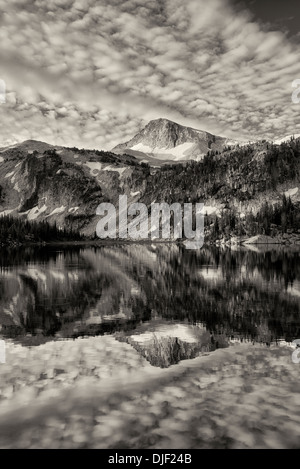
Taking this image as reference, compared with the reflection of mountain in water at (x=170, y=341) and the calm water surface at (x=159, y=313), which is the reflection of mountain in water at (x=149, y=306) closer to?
the calm water surface at (x=159, y=313)

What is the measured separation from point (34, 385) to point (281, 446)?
8.98 meters

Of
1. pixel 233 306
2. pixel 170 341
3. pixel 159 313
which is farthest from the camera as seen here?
pixel 233 306

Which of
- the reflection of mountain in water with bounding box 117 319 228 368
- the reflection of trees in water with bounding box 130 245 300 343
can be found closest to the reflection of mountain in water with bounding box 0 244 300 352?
the reflection of trees in water with bounding box 130 245 300 343

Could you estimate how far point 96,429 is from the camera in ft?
32.6

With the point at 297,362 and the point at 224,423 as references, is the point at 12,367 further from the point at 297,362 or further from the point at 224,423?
the point at 297,362

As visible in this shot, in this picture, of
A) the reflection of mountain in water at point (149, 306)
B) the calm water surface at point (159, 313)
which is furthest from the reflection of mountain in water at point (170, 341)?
the reflection of mountain in water at point (149, 306)

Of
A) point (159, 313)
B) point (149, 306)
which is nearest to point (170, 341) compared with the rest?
point (159, 313)

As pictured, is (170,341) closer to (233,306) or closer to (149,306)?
(149,306)

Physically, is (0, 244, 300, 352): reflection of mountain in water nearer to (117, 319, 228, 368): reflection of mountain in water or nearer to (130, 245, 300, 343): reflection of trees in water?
(130, 245, 300, 343): reflection of trees in water

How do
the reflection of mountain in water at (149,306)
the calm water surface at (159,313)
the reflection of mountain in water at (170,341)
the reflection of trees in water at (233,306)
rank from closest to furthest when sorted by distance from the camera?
1. the reflection of mountain in water at (170,341)
2. the calm water surface at (159,313)
3. the reflection of trees in water at (233,306)
4. the reflection of mountain in water at (149,306)

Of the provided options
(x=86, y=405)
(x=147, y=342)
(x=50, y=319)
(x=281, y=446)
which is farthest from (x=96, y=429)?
(x=50, y=319)

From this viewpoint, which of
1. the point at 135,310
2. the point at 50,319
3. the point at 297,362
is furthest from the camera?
the point at 135,310

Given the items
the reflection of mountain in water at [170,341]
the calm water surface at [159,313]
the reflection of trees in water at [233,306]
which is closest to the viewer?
the reflection of mountain in water at [170,341]

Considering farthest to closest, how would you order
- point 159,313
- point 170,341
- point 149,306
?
point 149,306
point 159,313
point 170,341
